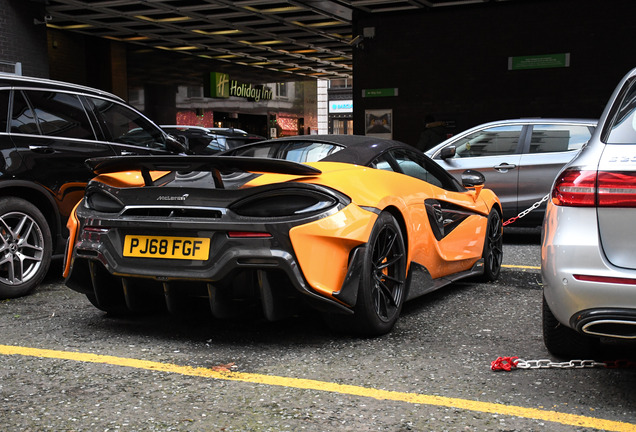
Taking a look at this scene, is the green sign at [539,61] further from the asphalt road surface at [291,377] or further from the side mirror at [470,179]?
the asphalt road surface at [291,377]

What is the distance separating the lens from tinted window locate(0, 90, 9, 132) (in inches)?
222

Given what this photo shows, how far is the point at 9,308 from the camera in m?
5.31

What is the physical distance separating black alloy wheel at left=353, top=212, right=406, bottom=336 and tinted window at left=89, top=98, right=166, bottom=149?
3.33 m

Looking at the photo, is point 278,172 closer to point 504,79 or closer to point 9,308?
point 9,308

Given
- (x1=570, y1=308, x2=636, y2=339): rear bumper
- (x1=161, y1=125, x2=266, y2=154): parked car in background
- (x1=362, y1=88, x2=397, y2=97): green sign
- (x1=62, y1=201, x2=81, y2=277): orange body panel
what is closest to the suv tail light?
(x1=570, y1=308, x2=636, y2=339): rear bumper

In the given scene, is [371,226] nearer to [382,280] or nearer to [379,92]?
[382,280]

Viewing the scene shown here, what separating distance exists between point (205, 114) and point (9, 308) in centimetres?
2721

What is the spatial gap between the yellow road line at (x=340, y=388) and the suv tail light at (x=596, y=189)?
903 millimetres

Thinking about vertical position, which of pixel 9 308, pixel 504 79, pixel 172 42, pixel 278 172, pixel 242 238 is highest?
pixel 172 42

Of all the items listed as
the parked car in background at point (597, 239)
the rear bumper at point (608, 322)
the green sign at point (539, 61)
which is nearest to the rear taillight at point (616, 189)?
the parked car in background at point (597, 239)

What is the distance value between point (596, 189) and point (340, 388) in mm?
1453

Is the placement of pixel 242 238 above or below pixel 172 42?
below

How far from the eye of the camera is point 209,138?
56.2ft

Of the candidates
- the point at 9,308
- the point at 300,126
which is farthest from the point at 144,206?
the point at 300,126
